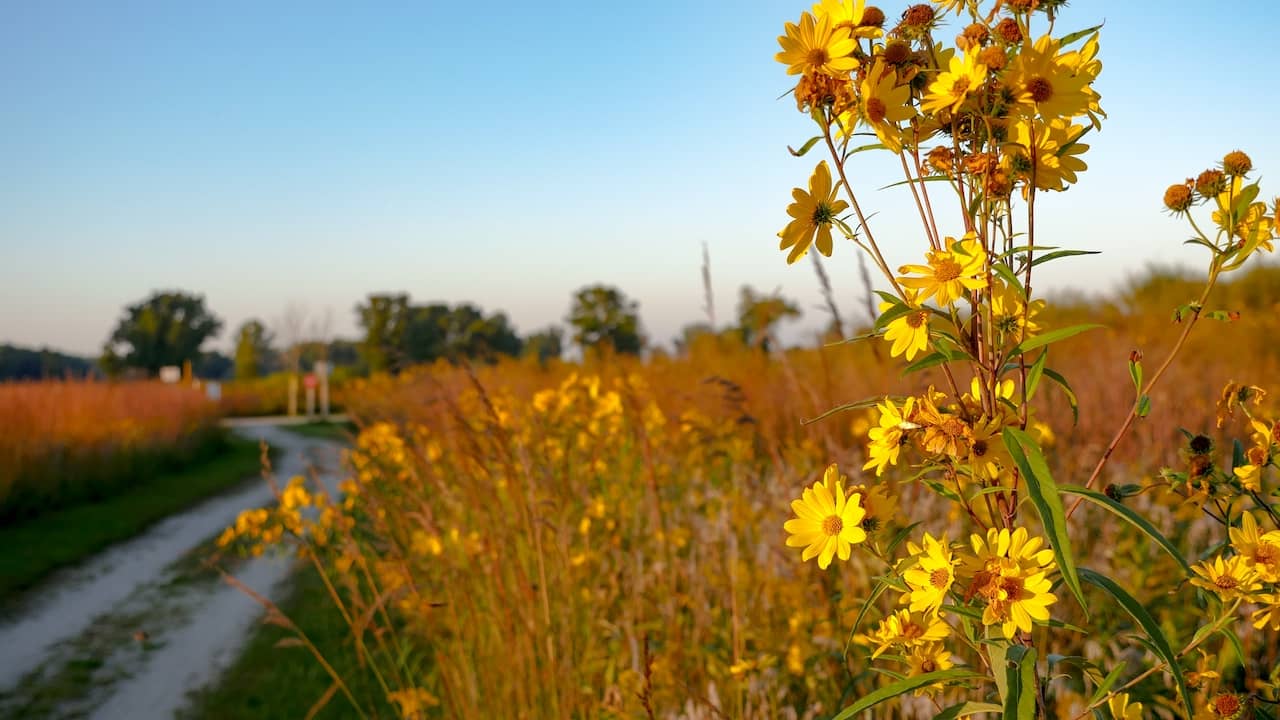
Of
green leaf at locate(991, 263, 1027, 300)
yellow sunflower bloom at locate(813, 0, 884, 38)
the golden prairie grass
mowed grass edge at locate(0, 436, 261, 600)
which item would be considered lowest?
mowed grass edge at locate(0, 436, 261, 600)

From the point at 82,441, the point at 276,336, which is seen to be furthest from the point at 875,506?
the point at 276,336

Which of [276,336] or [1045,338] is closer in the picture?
[1045,338]

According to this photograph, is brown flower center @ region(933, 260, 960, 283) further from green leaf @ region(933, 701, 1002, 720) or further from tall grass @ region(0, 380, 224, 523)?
tall grass @ region(0, 380, 224, 523)

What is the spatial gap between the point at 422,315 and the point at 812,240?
77.4 feet

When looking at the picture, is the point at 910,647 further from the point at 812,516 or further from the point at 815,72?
the point at 815,72

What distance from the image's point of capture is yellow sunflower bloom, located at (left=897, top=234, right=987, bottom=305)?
36.2 inches

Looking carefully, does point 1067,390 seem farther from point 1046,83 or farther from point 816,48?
point 816,48

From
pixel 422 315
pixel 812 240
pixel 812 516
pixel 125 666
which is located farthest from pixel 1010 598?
pixel 422 315

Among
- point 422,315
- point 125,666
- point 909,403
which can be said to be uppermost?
point 422,315

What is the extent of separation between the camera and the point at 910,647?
1154 millimetres

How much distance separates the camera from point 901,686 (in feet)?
3.14

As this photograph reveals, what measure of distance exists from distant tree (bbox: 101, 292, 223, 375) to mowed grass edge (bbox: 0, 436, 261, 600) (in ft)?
85.9

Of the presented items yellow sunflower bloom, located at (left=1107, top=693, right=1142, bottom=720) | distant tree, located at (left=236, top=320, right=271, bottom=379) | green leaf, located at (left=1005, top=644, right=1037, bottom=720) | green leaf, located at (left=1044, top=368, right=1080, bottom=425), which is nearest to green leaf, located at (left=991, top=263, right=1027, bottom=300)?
green leaf, located at (left=1044, top=368, right=1080, bottom=425)

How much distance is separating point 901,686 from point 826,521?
207mm
